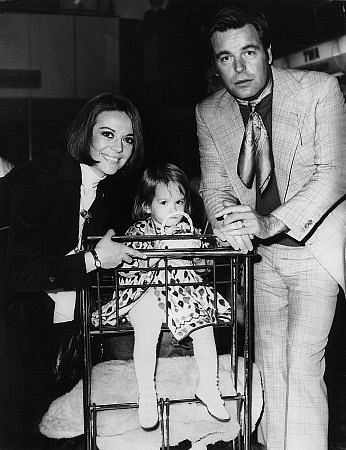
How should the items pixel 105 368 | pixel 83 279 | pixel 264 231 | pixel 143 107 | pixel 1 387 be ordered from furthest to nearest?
pixel 1 387
pixel 143 107
pixel 105 368
pixel 264 231
pixel 83 279

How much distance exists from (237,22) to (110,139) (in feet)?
1.57

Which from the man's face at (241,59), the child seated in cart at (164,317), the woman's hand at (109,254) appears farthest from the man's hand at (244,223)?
the man's face at (241,59)

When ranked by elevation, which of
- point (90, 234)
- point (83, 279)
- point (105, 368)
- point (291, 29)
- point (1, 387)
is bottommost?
point (1, 387)

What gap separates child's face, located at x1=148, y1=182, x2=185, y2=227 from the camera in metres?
1.73

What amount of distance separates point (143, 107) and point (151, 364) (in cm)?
82

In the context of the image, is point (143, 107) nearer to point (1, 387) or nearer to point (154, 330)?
point (154, 330)

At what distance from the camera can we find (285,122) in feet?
5.47

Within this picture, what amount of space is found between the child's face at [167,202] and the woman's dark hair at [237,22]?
0.45 m

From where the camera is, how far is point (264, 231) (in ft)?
5.15

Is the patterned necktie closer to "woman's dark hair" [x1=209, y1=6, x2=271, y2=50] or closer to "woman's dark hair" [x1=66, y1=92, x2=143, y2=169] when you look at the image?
"woman's dark hair" [x1=209, y1=6, x2=271, y2=50]

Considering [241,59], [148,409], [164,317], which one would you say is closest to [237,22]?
[241,59]

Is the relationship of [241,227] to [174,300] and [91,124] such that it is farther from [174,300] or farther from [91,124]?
[91,124]

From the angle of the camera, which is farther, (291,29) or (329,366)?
(329,366)

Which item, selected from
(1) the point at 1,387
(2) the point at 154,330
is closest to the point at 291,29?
(2) the point at 154,330
